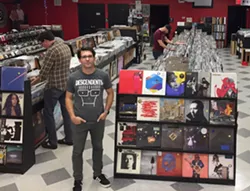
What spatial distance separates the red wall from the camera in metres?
15.4

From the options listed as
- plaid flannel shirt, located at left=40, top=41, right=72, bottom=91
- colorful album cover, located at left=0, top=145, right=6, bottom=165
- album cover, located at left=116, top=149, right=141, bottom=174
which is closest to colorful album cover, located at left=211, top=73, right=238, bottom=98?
album cover, located at left=116, top=149, right=141, bottom=174

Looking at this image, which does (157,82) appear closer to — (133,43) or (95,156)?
(95,156)

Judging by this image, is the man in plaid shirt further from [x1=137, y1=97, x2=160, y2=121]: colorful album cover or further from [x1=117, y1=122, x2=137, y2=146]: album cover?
[x1=137, y1=97, x2=160, y2=121]: colorful album cover

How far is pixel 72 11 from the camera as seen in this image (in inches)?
642

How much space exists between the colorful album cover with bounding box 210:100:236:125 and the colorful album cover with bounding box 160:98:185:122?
313 millimetres

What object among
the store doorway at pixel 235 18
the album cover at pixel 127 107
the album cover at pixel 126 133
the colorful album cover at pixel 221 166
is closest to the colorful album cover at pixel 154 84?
the album cover at pixel 127 107

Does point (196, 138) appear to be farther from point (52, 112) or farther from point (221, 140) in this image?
point (52, 112)

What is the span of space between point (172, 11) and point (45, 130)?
12.3 meters

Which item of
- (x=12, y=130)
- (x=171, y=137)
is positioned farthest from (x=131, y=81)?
(x=12, y=130)

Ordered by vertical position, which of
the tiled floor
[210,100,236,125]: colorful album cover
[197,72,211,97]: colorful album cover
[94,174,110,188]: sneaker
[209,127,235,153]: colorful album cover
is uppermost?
[197,72,211,97]: colorful album cover

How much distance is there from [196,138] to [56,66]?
6.20 feet

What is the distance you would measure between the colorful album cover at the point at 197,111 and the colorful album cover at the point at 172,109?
5 cm

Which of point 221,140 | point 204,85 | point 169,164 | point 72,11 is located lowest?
point 169,164

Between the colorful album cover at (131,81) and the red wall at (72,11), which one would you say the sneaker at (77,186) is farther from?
the red wall at (72,11)
